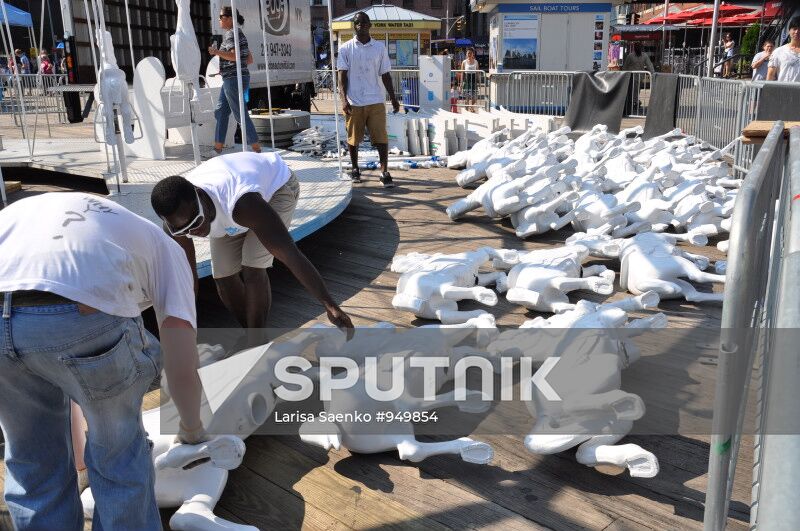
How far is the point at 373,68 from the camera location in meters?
7.21

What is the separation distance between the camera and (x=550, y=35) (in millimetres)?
15438

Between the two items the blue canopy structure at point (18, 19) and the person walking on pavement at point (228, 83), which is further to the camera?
the blue canopy structure at point (18, 19)

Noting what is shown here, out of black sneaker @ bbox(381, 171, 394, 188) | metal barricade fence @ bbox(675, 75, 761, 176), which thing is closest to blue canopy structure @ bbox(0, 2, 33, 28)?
black sneaker @ bbox(381, 171, 394, 188)

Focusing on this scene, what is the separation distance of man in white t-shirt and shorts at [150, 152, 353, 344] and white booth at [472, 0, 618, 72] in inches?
514

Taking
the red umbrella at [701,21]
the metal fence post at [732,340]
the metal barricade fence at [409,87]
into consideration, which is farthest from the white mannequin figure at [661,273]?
the red umbrella at [701,21]

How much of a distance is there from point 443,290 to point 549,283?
0.58m

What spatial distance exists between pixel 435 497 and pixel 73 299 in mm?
1325

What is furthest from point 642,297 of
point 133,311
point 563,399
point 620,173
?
point 620,173

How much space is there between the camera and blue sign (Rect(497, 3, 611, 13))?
15.3 meters

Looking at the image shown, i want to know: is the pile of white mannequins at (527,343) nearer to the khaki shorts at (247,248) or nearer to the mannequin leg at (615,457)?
the mannequin leg at (615,457)

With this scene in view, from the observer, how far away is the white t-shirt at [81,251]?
67.6 inches

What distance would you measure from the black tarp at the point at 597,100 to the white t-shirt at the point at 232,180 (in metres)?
8.97

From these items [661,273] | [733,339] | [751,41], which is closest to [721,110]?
[661,273]

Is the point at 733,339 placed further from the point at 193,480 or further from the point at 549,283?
the point at 549,283
